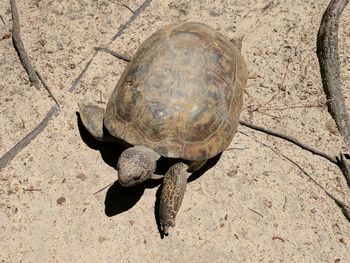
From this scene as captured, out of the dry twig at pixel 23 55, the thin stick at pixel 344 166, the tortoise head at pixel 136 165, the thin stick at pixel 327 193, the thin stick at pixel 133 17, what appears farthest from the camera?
the thin stick at pixel 133 17

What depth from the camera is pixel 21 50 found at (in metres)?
4.67

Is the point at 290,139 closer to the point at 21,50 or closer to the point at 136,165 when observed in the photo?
the point at 136,165

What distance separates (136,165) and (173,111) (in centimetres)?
49

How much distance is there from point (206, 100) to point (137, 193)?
989mm

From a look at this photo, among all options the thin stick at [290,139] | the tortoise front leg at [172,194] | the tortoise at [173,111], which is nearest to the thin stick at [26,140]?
the tortoise at [173,111]

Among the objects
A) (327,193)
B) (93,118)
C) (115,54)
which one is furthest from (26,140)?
(327,193)

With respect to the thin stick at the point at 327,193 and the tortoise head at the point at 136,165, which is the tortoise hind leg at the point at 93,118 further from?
the thin stick at the point at 327,193

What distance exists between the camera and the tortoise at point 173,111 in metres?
3.64

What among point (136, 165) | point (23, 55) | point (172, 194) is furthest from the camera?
point (23, 55)

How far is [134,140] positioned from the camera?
372 cm

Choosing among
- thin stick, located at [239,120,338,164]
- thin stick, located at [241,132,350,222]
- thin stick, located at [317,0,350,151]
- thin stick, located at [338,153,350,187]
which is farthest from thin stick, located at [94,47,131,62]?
thin stick, located at [338,153,350,187]

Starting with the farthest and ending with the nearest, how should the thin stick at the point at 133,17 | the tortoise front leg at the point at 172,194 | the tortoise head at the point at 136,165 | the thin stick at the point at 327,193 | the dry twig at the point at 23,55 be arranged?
the thin stick at the point at 133,17 < the dry twig at the point at 23,55 < the thin stick at the point at 327,193 < the tortoise front leg at the point at 172,194 < the tortoise head at the point at 136,165

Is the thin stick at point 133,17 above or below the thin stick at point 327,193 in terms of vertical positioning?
above

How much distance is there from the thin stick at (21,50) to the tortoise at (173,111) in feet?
3.13
